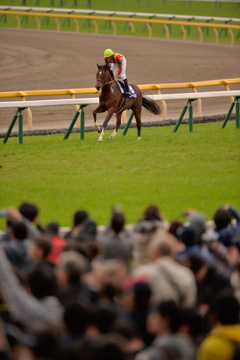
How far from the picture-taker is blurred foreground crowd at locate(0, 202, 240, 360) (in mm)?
4113

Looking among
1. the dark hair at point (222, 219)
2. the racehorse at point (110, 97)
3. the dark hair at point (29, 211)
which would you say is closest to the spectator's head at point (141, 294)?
the dark hair at point (222, 219)

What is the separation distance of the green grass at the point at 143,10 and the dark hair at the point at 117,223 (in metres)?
27.7

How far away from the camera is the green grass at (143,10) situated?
3400 cm

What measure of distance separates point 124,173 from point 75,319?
7.50 metres

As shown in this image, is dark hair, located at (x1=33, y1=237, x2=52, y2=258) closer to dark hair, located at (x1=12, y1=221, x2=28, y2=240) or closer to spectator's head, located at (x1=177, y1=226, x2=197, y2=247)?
dark hair, located at (x1=12, y1=221, x2=28, y2=240)

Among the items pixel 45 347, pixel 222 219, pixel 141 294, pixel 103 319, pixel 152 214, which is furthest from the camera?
pixel 152 214

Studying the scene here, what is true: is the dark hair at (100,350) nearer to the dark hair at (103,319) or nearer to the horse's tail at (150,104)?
the dark hair at (103,319)

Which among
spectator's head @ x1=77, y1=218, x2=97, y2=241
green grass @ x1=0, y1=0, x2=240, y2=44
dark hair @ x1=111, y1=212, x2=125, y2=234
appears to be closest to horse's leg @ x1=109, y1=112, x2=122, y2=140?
spectator's head @ x1=77, y1=218, x2=97, y2=241

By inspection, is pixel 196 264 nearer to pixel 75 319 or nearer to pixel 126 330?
pixel 126 330

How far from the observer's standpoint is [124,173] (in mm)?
11641

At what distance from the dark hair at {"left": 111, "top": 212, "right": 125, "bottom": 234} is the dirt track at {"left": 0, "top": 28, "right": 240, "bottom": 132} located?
35.7 ft

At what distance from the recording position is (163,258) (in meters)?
5.23

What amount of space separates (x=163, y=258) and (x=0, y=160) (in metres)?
7.63

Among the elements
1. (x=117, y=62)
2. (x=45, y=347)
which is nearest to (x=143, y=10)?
(x=117, y=62)
